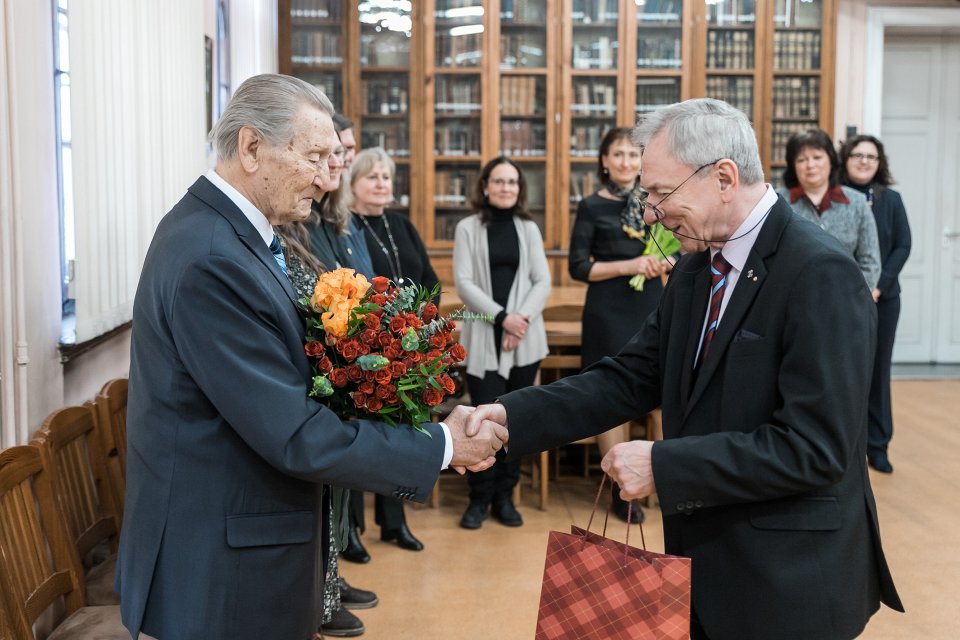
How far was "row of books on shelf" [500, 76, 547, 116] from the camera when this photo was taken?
7770 mm

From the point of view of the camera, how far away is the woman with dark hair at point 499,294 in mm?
4625

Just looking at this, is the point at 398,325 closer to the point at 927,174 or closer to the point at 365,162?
the point at 365,162

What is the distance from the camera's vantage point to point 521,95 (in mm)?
7785

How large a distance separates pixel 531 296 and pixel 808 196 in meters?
1.47

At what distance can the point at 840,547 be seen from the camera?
171cm

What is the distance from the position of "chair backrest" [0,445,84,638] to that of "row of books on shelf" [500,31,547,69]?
5908 millimetres

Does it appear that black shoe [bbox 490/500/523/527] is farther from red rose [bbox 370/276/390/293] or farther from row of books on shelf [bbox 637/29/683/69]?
row of books on shelf [bbox 637/29/683/69]

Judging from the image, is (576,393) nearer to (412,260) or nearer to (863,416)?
(863,416)

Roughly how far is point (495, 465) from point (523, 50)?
13.4ft

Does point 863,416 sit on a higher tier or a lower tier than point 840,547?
higher

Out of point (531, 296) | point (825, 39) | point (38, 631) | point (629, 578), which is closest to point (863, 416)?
point (629, 578)

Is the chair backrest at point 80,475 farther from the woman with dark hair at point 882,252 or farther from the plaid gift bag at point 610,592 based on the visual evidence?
the woman with dark hair at point 882,252

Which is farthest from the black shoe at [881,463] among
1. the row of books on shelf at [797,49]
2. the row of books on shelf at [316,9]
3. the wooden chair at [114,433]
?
the row of books on shelf at [316,9]

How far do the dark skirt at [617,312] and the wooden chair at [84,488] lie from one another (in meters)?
2.34
